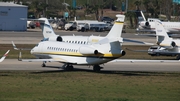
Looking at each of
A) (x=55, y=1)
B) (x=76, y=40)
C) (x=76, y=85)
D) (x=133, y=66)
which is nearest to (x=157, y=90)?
(x=76, y=85)

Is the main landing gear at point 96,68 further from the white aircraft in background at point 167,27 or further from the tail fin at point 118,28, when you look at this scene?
the white aircraft in background at point 167,27

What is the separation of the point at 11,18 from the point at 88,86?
77.6 m

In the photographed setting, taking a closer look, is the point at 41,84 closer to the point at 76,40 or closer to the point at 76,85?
the point at 76,85

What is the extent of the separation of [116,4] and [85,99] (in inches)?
6368

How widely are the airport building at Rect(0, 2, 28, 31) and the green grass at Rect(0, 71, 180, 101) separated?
68.4 meters

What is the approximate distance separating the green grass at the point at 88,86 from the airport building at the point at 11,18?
6838 centimetres

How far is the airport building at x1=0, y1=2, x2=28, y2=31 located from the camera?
111m

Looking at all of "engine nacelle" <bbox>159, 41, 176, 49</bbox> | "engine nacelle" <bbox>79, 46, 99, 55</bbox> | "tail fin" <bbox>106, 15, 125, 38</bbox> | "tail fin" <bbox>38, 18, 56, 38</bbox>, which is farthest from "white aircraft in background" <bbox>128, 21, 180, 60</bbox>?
"engine nacelle" <bbox>79, 46, 99, 55</bbox>

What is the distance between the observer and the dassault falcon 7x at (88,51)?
42250 mm

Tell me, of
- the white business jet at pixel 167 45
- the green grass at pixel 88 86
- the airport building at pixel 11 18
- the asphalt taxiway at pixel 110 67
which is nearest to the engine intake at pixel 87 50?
the green grass at pixel 88 86

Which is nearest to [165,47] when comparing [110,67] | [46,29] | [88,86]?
[110,67]

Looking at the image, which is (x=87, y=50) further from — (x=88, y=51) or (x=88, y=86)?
(x=88, y=86)

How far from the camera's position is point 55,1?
180000 mm

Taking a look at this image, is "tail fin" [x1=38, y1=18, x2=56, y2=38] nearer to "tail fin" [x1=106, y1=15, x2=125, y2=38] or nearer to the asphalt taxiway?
the asphalt taxiway
